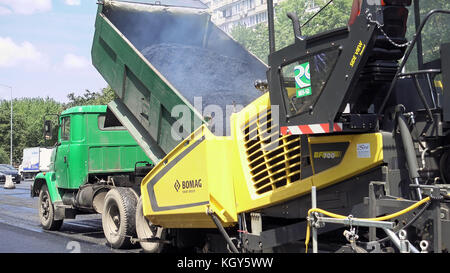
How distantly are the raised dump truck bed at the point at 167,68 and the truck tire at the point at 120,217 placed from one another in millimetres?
979

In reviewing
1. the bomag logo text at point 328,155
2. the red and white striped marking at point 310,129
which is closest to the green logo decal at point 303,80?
the red and white striped marking at point 310,129

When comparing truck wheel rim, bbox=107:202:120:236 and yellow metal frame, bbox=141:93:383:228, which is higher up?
yellow metal frame, bbox=141:93:383:228

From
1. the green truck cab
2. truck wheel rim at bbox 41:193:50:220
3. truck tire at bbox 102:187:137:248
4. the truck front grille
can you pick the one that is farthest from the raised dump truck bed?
truck wheel rim at bbox 41:193:50:220

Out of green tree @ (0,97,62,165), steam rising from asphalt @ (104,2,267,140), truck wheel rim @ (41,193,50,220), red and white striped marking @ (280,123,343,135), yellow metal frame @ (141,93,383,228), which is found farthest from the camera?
green tree @ (0,97,62,165)

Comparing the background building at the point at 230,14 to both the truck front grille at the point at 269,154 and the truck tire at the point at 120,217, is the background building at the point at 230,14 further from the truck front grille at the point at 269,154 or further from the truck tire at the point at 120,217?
the truck tire at the point at 120,217

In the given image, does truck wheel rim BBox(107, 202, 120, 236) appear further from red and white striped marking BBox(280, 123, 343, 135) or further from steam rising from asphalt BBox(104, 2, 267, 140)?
red and white striped marking BBox(280, 123, 343, 135)

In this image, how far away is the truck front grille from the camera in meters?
4.98

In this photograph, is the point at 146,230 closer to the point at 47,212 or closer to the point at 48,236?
the point at 48,236

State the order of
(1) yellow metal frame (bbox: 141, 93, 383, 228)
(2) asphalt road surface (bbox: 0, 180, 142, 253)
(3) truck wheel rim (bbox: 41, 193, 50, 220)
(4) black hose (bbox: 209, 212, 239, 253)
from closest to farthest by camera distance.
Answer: (1) yellow metal frame (bbox: 141, 93, 383, 228)
(4) black hose (bbox: 209, 212, 239, 253)
(2) asphalt road surface (bbox: 0, 180, 142, 253)
(3) truck wheel rim (bbox: 41, 193, 50, 220)

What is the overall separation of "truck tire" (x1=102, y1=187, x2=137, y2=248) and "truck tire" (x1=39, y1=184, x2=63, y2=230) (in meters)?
2.31

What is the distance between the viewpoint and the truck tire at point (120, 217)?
7.98m

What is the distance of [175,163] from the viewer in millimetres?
6195

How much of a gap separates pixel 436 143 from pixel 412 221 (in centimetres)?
77

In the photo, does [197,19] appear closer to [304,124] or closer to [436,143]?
[304,124]
